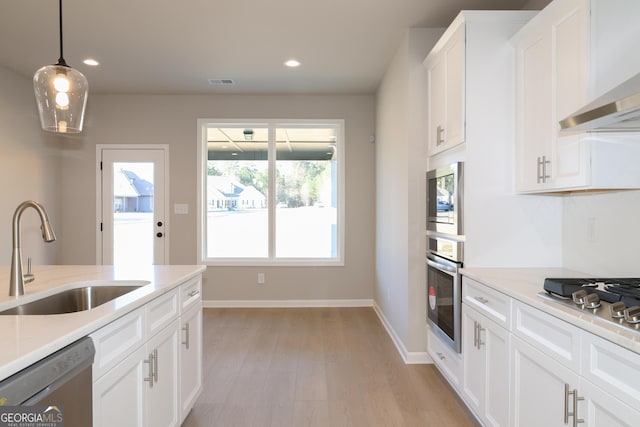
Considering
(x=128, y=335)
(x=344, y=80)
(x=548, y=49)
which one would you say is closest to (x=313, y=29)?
(x=344, y=80)

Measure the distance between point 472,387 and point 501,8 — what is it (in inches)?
106

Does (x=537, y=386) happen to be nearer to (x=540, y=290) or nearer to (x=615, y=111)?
(x=540, y=290)

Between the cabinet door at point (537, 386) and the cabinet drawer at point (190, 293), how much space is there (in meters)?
1.70

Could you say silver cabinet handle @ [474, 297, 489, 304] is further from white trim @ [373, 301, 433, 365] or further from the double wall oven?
white trim @ [373, 301, 433, 365]

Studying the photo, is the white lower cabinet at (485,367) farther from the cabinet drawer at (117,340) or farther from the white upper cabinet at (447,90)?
the cabinet drawer at (117,340)

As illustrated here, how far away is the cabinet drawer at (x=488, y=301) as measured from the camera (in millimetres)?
1821

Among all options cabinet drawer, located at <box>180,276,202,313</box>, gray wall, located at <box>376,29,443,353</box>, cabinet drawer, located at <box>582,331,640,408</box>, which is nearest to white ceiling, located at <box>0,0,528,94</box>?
gray wall, located at <box>376,29,443,353</box>

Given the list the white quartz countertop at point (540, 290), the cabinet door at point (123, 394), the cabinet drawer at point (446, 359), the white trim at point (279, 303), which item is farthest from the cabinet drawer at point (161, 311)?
the white trim at point (279, 303)

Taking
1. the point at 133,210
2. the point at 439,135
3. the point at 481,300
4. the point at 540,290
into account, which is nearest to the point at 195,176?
the point at 133,210

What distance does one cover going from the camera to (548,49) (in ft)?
6.55

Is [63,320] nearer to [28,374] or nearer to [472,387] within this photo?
[28,374]

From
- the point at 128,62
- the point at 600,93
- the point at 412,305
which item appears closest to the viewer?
the point at 600,93

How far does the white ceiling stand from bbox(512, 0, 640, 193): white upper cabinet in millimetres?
1003

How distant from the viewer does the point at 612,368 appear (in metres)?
1.20
